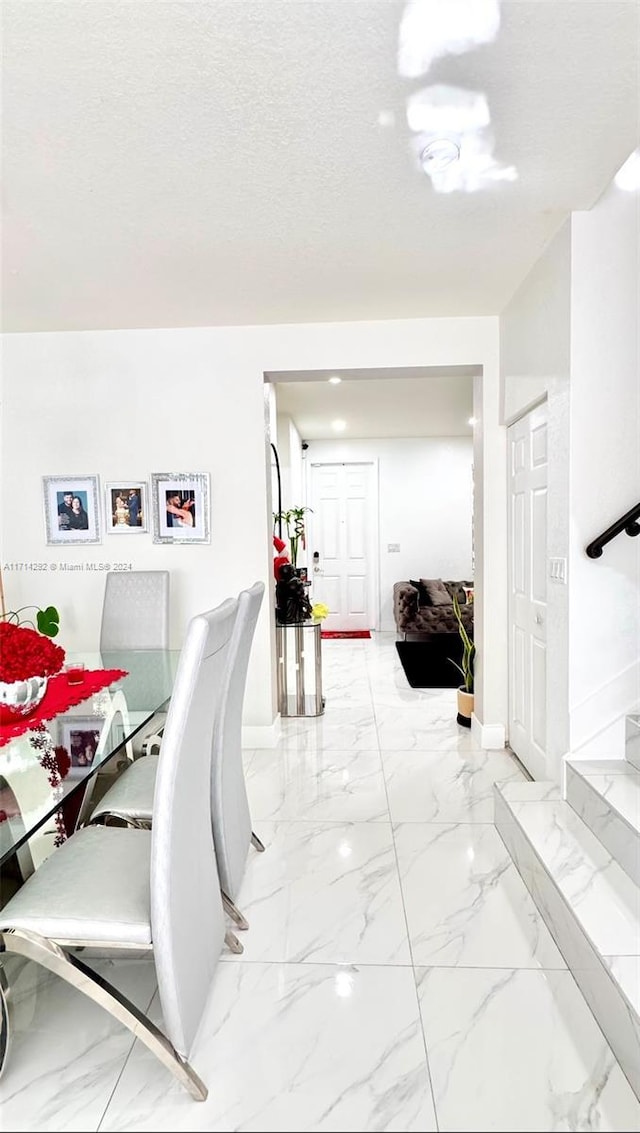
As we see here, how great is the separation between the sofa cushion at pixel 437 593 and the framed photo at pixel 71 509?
4091 millimetres

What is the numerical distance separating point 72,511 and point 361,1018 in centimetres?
295

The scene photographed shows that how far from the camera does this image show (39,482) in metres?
3.50

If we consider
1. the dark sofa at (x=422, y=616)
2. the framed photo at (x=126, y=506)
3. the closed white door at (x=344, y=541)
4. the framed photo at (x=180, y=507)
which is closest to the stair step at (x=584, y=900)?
the framed photo at (x=180, y=507)

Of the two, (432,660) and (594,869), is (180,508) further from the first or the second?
(432,660)

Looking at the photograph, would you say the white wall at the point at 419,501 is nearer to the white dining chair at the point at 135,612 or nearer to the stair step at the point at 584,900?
the white dining chair at the point at 135,612

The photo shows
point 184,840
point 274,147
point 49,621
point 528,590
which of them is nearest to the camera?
point 184,840

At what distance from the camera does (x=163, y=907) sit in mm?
1252

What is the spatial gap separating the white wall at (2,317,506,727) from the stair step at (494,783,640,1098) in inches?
46.6

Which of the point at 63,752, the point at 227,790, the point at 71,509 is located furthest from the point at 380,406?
the point at 63,752

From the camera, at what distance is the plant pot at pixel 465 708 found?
12.3ft

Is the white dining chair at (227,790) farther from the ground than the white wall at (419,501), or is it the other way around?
the white wall at (419,501)

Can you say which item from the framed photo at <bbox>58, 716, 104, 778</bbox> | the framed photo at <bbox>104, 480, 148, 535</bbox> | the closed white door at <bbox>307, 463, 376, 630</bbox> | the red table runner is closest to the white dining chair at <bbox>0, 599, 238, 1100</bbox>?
the framed photo at <bbox>58, 716, 104, 778</bbox>

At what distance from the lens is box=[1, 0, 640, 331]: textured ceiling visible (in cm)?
138

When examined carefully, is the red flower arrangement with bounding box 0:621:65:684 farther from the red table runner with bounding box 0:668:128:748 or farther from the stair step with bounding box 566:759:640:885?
the stair step with bounding box 566:759:640:885
